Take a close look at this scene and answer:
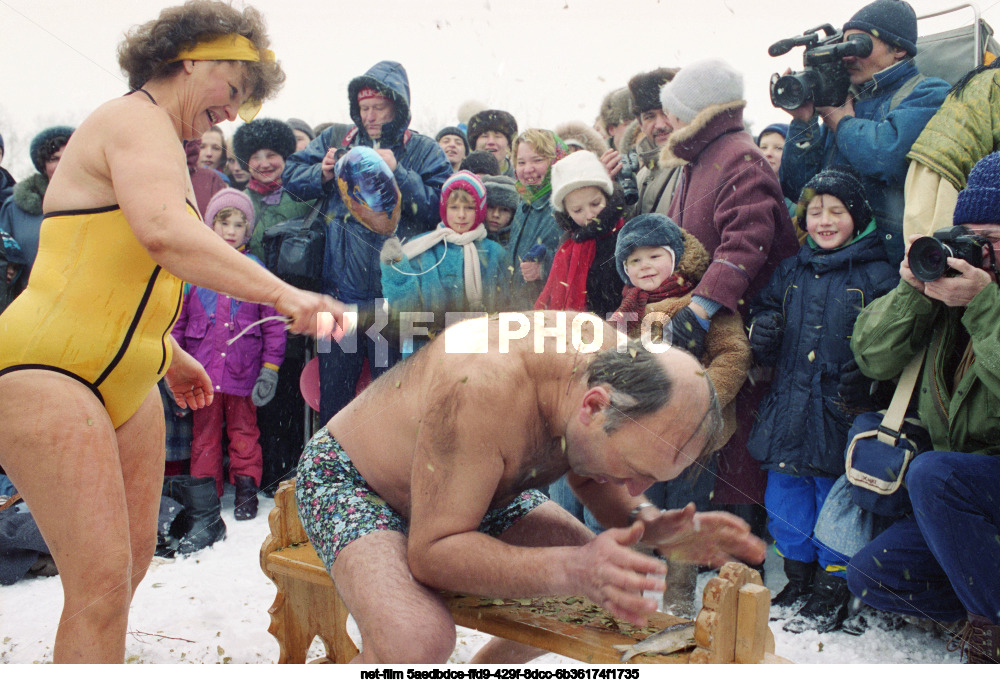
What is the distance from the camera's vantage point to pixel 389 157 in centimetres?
132

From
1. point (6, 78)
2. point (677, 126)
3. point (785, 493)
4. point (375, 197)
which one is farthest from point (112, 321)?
point (785, 493)

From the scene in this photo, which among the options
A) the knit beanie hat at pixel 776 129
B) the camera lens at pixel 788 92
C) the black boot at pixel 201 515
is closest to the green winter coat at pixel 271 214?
the black boot at pixel 201 515

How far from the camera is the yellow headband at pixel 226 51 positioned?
0.92 meters

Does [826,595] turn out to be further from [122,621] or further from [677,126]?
[122,621]

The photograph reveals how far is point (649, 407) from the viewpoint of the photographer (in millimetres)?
847

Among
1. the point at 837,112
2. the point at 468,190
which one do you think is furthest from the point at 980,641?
the point at 468,190

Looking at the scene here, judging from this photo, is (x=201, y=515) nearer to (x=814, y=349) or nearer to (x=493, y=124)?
(x=493, y=124)

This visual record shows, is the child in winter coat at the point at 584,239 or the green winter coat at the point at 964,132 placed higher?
the green winter coat at the point at 964,132

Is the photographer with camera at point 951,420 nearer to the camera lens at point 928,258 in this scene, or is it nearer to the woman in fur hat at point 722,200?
the camera lens at point 928,258

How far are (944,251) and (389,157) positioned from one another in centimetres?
92

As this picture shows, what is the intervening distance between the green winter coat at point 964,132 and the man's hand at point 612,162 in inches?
19.9

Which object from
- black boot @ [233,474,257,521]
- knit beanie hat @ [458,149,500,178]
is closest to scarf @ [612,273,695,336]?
knit beanie hat @ [458,149,500,178]

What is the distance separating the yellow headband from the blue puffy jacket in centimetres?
97

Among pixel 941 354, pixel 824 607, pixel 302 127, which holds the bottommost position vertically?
pixel 824 607
